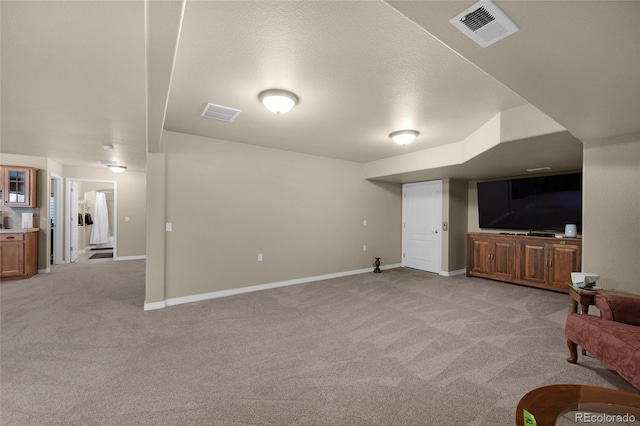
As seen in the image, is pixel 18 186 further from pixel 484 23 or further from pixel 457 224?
pixel 457 224

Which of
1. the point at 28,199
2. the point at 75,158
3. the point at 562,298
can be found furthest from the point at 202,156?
the point at 562,298

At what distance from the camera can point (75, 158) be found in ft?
20.2

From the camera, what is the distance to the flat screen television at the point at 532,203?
491cm

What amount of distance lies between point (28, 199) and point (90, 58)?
5536 millimetres

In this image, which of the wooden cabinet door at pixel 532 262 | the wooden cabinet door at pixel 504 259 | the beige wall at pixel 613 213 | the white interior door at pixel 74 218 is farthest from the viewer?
the white interior door at pixel 74 218

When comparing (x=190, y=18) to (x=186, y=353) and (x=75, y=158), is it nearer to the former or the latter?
(x=186, y=353)

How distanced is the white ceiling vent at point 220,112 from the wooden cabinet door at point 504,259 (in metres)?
5.19

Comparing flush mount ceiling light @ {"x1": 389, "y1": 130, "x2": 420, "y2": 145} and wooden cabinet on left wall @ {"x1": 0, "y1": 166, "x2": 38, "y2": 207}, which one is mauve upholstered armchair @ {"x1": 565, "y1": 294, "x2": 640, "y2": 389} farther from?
wooden cabinet on left wall @ {"x1": 0, "y1": 166, "x2": 38, "y2": 207}

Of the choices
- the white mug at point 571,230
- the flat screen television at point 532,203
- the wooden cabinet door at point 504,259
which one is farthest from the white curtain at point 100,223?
the white mug at point 571,230

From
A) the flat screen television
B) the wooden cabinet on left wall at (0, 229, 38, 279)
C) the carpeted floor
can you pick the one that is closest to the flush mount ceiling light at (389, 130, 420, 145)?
the carpeted floor

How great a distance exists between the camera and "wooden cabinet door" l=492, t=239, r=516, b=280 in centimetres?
526

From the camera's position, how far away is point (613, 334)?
2098 mm

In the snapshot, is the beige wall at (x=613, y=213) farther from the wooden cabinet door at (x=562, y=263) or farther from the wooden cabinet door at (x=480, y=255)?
the wooden cabinet door at (x=480, y=255)

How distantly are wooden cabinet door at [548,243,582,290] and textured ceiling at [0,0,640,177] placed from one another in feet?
7.57
